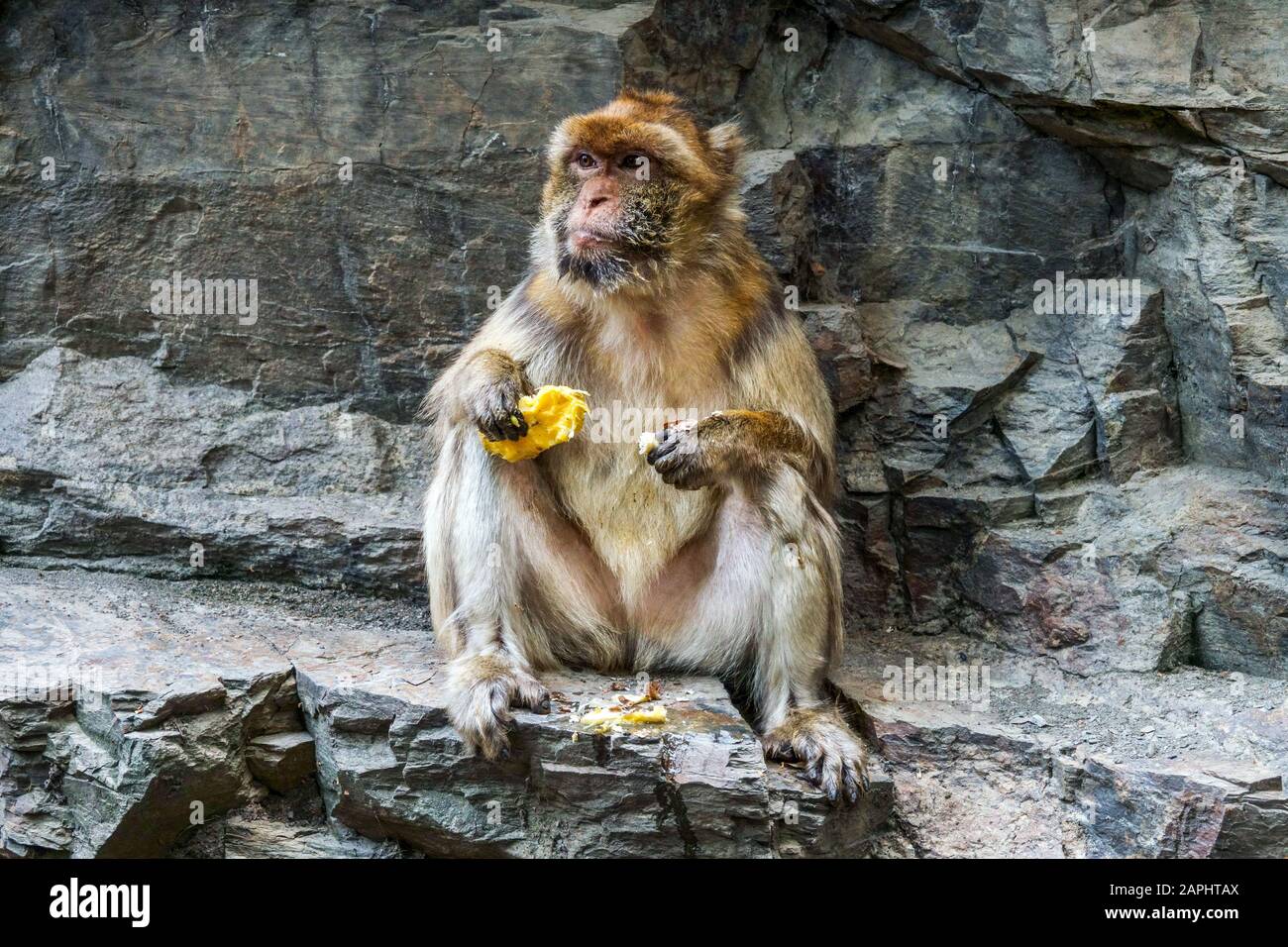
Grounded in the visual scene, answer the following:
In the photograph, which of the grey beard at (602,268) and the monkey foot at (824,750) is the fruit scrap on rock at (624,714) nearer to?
the monkey foot at (824,750)

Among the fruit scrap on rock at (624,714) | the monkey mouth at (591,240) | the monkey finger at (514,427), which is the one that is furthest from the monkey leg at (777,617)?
the monkey mouth at (591,240)

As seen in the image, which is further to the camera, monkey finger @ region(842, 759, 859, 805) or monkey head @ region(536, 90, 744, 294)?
monkey head @ region(536, 90, 744, 294)

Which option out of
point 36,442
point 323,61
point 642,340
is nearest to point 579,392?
point 642,340

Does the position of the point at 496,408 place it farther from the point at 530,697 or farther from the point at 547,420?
the point at 530,697

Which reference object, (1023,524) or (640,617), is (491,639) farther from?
(1023,524)

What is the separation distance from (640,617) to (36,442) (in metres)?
3.70

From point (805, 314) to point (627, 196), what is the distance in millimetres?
1882

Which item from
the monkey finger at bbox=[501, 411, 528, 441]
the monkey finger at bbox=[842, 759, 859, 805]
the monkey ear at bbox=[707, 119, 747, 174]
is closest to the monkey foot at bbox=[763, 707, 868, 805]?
the monkey finger at bbox=[842, 759, 859, 805]

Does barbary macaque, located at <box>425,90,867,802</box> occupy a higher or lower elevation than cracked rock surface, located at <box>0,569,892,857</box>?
higher

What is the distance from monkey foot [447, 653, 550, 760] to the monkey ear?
2800 mm

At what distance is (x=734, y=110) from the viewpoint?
9.05m

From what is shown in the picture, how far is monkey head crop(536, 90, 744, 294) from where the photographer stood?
7145mm

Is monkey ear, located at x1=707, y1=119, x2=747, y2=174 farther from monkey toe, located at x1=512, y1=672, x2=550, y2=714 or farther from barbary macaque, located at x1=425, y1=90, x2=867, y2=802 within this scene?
monkey toe, located at x1=512, y1=672, x2=550, y2=714

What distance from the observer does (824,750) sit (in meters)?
6.80
